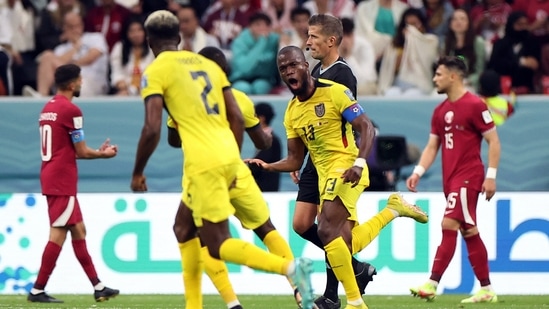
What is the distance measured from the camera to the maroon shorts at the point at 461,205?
12242 millimetres

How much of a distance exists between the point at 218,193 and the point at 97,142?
30.9 feet

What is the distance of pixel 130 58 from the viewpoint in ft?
59.3

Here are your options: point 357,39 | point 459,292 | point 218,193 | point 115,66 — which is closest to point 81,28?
point 115,66

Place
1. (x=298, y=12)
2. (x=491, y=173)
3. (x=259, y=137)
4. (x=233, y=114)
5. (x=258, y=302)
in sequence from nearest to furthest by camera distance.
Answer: (x=233, y=114), (x=259, y=137), (x=491, y=173), (x=258, y=302), (x=298, y=12)

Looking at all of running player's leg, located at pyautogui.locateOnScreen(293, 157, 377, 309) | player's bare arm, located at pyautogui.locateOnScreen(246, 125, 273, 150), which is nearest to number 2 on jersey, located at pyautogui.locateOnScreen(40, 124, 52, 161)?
running player's leg, located at pyautogui.locateOnScreen(293, 157, 377, 309)

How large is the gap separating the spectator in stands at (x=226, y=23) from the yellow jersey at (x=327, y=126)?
806 centimetres

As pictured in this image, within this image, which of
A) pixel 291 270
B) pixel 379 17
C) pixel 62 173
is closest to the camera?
pixel 291 270

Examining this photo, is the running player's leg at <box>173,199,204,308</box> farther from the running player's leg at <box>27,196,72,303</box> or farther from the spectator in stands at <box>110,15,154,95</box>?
the spectator in stands at <box>110,15,154,95</box>

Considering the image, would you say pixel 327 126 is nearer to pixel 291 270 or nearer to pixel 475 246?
pixel 291 270

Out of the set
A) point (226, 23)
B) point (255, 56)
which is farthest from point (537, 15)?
point (226, 23)

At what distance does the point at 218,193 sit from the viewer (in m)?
8.82

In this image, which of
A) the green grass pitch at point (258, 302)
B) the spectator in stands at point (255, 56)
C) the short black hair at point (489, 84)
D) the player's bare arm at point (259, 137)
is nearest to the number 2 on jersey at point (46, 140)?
the green grass pitch at point (258, 302)

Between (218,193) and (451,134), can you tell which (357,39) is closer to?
(451,134)

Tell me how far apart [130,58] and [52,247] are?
5.78m
